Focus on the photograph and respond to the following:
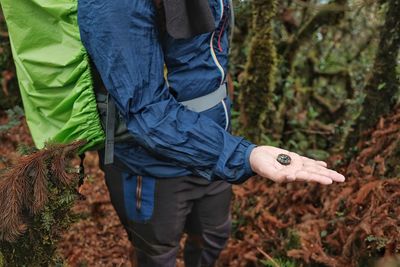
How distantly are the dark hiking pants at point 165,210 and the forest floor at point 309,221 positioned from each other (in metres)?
0.38

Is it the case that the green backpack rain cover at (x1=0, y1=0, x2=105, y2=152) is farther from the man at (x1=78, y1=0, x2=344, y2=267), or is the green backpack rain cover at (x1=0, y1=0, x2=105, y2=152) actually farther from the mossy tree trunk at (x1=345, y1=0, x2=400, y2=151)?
the mossy tree trunk at (x1=345, y1=0, x2=400, y2=151)

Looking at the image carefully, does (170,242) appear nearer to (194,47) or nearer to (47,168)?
(47,168)

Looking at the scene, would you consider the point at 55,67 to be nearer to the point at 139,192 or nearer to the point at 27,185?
the point at 27,185

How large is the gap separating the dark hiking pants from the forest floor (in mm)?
383

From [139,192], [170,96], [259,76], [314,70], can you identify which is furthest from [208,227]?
[314,70]

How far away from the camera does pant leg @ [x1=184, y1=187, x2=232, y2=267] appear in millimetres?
2602

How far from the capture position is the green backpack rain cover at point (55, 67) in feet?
6.45

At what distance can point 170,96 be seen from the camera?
191 centimetres

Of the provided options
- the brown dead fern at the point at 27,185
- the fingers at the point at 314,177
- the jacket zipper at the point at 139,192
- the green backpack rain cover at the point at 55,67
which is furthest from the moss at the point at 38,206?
the fingers at the point at 314,177

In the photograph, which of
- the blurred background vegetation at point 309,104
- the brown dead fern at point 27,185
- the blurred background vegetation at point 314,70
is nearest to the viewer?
the brown dead fern at point 27,185

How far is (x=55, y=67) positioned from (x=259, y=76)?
7.37 feet

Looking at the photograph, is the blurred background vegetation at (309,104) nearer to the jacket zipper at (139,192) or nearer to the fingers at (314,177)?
the jacket zipper at (139,192)

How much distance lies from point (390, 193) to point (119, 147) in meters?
1.94

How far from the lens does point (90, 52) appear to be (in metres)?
1.87
